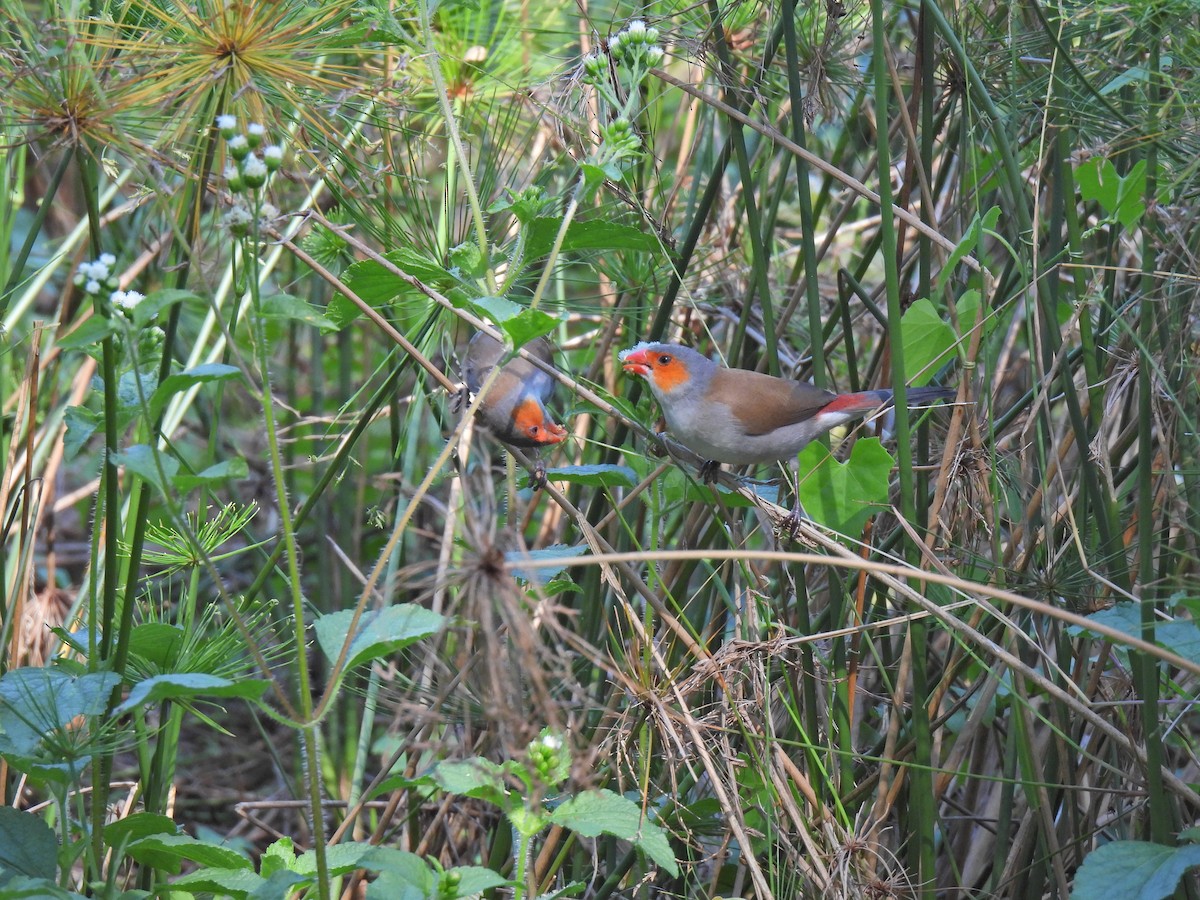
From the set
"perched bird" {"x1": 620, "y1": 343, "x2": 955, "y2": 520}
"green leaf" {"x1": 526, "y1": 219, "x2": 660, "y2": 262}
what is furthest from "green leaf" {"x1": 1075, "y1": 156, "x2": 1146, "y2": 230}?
"green leaf" {"x1": 526, "y1": 219, "x2": 660, "y2": 262}

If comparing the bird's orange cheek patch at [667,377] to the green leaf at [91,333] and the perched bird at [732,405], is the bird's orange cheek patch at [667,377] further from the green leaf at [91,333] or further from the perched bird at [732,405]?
the green leaf at [91,333]

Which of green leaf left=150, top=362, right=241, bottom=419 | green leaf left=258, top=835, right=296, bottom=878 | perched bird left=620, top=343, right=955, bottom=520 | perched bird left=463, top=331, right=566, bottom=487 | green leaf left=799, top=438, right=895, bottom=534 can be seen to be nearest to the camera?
green leaf left=150, top=362, right=241, bottom=419

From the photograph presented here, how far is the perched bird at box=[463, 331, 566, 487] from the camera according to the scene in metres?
2.74

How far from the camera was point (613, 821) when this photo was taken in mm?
1620

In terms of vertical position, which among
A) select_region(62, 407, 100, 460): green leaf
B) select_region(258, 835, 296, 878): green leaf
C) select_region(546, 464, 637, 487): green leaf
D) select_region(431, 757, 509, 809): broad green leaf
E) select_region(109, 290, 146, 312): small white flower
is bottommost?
select_region(258, 835, 296, 878): green leaf

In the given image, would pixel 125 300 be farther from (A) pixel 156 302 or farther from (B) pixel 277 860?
(B) pixel 277 860

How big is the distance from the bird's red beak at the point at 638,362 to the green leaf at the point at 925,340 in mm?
646

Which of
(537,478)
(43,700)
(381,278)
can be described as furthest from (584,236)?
(43,700)

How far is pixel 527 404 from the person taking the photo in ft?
9.09

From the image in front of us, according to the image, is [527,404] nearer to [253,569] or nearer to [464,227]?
[464,227]

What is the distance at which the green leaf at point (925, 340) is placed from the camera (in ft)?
6.66

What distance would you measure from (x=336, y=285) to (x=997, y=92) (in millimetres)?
1585

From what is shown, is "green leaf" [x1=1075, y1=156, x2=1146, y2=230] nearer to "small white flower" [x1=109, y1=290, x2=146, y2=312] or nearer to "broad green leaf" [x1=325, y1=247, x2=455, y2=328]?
A: "broad green leaf" [x1=325, y1=247, x2=455, y2=328]

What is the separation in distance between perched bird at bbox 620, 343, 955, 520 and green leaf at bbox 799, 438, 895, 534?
0.41 meters
